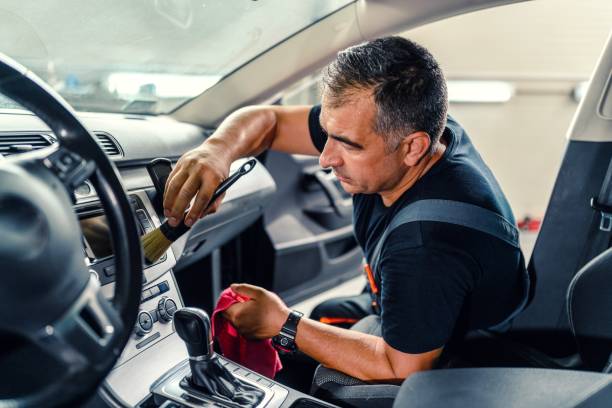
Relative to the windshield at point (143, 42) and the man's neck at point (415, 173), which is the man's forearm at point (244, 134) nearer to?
the windshield at point (143, 42)

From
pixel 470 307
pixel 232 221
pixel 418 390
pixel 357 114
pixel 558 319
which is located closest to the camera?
pixel 418 390

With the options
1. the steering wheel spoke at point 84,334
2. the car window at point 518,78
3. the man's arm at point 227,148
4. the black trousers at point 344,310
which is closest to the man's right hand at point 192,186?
the man's arm at point 227,148

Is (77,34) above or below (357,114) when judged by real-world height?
→ above

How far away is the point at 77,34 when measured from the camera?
4.88 feet

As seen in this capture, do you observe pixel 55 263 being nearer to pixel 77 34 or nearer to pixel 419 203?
pixel 419 203

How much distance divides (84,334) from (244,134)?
0.86m

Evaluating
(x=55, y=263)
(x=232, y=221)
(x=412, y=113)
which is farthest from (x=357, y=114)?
(x=232, y=221)

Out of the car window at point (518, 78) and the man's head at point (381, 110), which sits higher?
the man's head at point (381, 110)

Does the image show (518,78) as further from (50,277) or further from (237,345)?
(50,277)

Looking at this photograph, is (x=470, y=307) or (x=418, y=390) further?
(x=470, y=307)

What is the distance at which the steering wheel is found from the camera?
24.0 inches

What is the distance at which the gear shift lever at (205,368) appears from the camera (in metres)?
0.96

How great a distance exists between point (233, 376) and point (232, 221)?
73cm

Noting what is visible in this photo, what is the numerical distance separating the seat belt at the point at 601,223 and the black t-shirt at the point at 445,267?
0.25 meters
